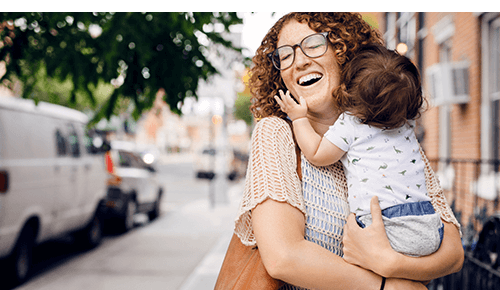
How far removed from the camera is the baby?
4.69 ft

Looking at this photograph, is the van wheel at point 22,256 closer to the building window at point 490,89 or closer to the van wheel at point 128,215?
the van wheel at point 128,215

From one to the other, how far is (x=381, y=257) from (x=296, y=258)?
27 cm

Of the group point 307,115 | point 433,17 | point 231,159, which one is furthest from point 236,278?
point 231,159

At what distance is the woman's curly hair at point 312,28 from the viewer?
1540mm

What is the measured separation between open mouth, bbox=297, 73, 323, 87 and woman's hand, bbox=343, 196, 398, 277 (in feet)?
1.46

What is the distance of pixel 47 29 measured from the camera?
12.8 ft

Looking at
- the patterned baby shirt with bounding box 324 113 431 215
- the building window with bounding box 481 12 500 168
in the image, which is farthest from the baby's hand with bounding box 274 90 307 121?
the building window with bounding box 481 12 500 168

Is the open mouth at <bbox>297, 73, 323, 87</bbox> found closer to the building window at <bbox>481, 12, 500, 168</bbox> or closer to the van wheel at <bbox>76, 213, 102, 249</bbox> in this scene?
the building window at <bbox>481, 12, 500, 168</bbox>

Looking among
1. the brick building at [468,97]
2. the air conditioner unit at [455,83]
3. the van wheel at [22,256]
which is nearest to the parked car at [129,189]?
the van wheel at [22,256]

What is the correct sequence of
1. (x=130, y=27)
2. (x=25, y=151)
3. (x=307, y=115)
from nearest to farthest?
(x=307, y=115), (x=130, y=27), (x=25, y=151)

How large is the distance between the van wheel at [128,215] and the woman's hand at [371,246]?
8.61 m
